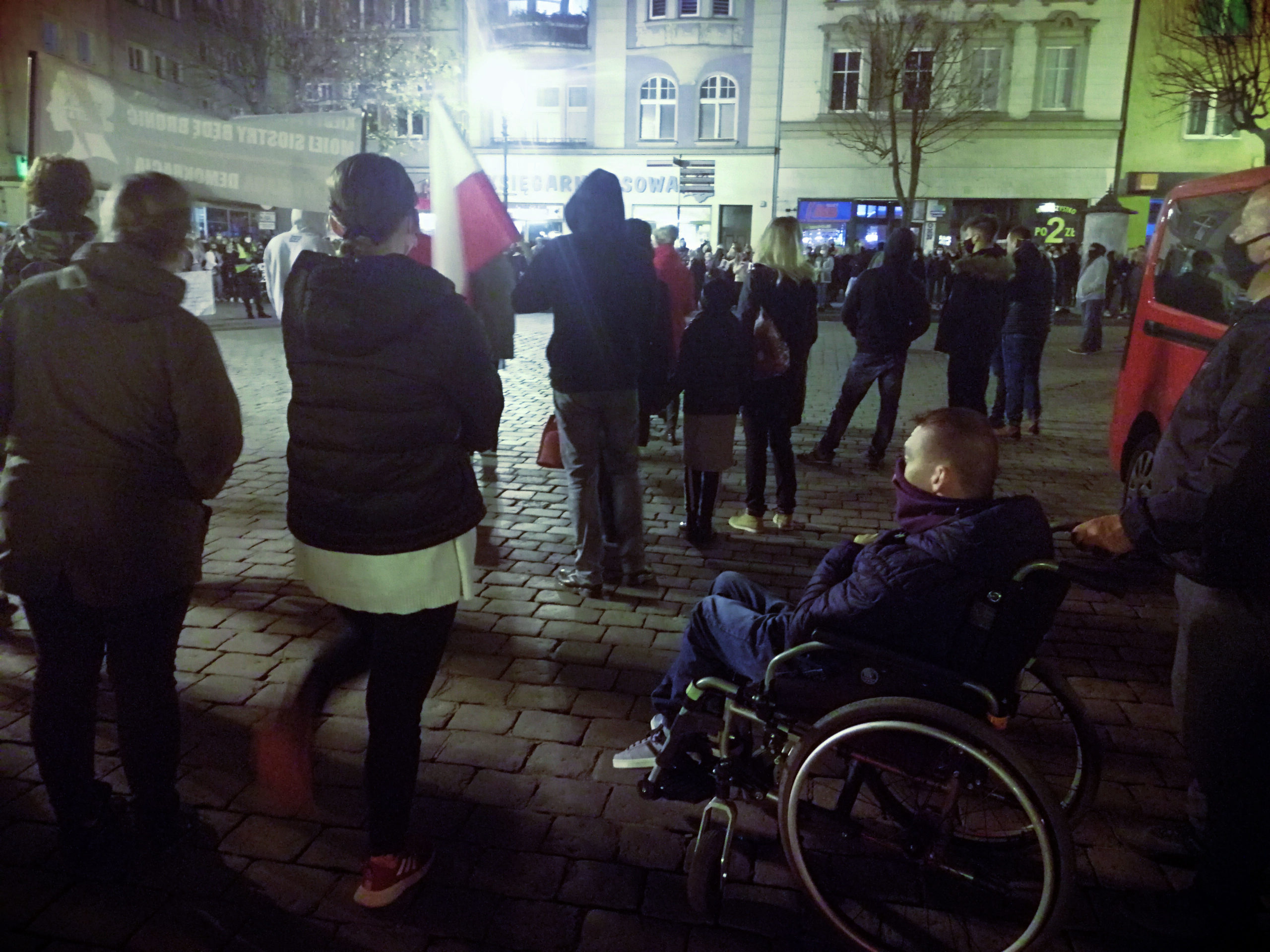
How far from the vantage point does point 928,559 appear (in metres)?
2.46

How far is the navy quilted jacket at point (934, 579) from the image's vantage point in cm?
243

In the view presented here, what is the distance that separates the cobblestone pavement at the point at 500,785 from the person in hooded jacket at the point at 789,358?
0.88 ft

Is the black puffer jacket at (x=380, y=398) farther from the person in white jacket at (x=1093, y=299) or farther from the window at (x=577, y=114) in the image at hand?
the window at (x=577, y=114)

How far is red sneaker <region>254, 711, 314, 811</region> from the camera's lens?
2.90 m

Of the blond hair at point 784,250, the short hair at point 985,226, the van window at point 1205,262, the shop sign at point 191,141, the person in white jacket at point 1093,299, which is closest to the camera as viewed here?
the shop sign at point 191,141

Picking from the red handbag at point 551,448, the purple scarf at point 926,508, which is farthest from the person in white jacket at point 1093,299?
the purple scarf at point 926,508

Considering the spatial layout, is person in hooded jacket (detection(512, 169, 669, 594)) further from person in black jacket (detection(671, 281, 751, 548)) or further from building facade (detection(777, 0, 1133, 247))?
building facade (detection(777, 0, 1133, 247))

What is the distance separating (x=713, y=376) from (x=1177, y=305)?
284 centimetres

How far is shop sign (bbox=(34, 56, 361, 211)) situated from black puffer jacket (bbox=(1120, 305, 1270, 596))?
374 cm

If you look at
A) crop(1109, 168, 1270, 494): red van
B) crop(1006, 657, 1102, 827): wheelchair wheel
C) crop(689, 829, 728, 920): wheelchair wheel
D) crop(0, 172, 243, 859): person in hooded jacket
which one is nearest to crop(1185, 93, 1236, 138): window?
crop(1109, 168, 1270, 494): red van

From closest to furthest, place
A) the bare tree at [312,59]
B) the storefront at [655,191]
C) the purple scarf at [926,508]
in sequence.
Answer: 1. the purple scarf at [926,508]
2. the bare tree at [312,59]
3. the storefront at [655,191]

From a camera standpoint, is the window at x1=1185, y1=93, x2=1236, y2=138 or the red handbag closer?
the red handbag

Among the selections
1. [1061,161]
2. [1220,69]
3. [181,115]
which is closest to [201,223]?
[1061,161]

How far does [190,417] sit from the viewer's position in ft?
8.43
